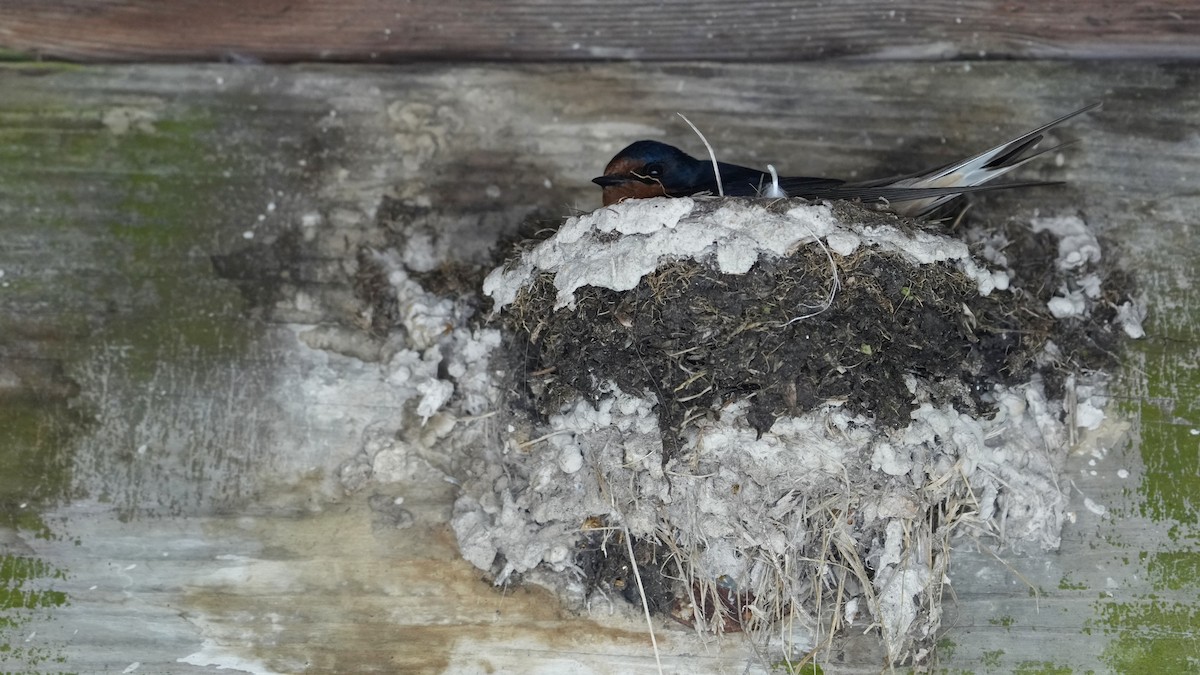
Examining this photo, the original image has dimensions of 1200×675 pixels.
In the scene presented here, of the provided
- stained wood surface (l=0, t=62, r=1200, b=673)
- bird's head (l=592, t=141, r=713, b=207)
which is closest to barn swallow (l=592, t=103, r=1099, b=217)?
bird's head (l=592, t=141, r=713, b=207)

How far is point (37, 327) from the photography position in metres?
2.85

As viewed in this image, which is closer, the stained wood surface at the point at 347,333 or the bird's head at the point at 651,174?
the stained wood surface at the point at 347,333

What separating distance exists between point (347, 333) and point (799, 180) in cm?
134

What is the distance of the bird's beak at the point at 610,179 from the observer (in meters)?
2.76

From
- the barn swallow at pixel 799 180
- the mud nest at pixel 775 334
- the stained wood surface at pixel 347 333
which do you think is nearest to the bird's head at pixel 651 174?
the barn swallow at pixel 799 180

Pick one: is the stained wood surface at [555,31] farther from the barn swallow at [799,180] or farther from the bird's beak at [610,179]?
the bird's beak at [610,179]

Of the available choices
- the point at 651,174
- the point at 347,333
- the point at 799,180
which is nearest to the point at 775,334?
the point at 799,180

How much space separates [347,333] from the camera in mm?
2850

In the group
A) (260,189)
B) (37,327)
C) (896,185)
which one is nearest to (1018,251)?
(896,185)

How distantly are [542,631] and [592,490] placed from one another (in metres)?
0.41

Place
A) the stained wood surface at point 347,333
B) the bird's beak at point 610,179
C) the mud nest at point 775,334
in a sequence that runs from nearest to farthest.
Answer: the mud nest at point 775,334, the stained wood surface at point 347,333, the bird's beak at point 610,179

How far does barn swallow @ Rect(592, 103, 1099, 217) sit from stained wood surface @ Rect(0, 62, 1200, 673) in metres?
0.19

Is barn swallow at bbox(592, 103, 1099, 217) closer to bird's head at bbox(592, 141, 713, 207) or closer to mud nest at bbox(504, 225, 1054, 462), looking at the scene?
bird's head at bbox(592, 141, 713, 207)

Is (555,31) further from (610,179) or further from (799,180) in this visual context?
(799,180)
